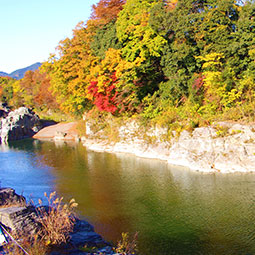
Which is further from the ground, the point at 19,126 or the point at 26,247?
the point at 19,126

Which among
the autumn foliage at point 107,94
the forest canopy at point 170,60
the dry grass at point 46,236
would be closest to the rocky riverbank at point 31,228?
the dry grass at point 46,236

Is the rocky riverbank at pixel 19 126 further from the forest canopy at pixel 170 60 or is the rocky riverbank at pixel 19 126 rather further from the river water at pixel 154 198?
the river water at pixel 154 198

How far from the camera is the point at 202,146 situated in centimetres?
1834

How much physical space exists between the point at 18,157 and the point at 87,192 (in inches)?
509

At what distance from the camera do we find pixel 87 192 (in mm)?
15289

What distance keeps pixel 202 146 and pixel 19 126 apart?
87.9 ft

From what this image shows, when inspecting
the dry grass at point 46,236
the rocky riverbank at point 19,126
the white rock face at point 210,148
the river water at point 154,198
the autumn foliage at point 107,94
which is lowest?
the river water at point 154,198

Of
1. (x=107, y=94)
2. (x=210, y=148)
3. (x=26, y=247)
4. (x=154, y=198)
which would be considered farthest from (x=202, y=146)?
(x=26, y=247)

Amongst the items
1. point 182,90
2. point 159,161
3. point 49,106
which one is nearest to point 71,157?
point 159,161

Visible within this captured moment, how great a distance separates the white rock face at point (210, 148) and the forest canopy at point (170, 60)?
1.10m

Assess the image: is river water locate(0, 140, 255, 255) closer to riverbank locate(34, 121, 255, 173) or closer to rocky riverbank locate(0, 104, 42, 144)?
riverbank locate(34, 121, 255, 173)

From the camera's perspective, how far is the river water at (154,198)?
401 inches

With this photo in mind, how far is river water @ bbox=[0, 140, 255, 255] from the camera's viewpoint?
10.2 m

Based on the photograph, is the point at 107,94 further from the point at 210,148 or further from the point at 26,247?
the point at 26,247
